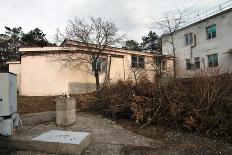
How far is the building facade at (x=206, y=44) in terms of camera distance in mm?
24422

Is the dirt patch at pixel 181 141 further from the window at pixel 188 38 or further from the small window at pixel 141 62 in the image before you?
the window at pixel 188 38

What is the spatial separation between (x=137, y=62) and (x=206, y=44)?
8332mm

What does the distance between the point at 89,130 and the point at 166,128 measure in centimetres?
305

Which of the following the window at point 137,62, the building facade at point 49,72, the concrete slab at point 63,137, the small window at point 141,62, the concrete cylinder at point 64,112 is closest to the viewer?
the concrete slab at point 63,137

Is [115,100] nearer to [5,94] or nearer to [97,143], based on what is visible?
[97,143]

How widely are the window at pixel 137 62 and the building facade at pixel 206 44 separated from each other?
13.9ft

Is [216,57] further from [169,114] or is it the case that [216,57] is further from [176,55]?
[169,114]

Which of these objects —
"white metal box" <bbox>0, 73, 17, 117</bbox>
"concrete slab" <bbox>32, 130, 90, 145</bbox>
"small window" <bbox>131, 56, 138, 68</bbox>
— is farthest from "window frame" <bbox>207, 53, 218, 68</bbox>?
"white metal box" <bbox>0, 73, 17, 117</bbox>

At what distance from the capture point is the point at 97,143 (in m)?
7.71

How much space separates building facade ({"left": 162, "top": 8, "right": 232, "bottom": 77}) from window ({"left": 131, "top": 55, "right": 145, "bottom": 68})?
13.9 ft

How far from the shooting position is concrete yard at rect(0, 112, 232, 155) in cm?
667

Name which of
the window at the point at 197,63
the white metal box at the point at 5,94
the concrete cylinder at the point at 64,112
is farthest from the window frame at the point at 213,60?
the white metal box at the point at 5,94

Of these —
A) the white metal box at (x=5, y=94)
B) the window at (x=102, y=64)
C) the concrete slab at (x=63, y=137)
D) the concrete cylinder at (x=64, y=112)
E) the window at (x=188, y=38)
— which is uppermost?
the window at (x=188, y=38)

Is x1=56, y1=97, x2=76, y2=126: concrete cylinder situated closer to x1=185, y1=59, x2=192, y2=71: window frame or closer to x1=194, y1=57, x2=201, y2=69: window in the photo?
x1=194, y1=57, x2=201, y2=69: window
